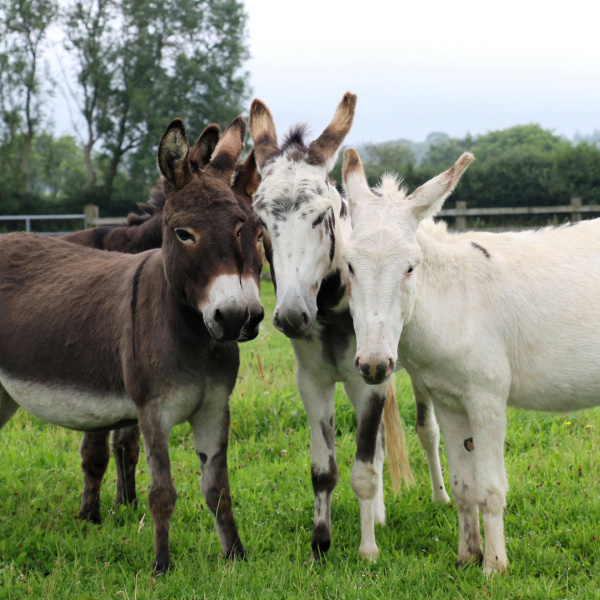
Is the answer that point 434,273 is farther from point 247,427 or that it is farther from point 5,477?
point 5,477

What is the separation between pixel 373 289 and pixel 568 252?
4.58 feet

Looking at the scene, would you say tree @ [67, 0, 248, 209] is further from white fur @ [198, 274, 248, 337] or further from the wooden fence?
white fur @ [198, 274, 248, 337]

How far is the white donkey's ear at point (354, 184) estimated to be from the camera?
3568mm

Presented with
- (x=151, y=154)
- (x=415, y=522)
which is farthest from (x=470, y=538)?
(x=151, y=154)

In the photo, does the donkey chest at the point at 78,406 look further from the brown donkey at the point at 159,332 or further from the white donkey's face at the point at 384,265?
the white donkey's face at the point at 384,265

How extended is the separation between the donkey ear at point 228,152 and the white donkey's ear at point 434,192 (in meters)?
1.07

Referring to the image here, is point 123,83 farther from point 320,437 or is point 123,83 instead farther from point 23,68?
point 320,437

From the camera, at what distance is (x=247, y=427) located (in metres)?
5.95

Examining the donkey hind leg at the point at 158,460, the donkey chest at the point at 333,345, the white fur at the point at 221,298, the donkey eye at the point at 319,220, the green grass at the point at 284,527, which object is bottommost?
the green grass at the point at 284,527

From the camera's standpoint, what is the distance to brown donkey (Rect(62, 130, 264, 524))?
364 cm

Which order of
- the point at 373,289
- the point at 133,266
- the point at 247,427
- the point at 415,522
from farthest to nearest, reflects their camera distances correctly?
the point at 247,427
the point at 415,522
the point at 133,266
the point at 373,289

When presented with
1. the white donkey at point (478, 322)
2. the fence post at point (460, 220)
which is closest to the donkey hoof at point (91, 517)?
the white donkey at point (478, 322)

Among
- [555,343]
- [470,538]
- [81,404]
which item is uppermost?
[555,343]

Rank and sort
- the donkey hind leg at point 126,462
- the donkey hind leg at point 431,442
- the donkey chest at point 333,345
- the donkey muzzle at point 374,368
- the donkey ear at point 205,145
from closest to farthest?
the donkey muzzle at point 374,368
the donkey ear at point 205,145
the donkey chest at point 333,345
the donkey hind leg at point 126,462
the donkey hind leg at point 431,442
